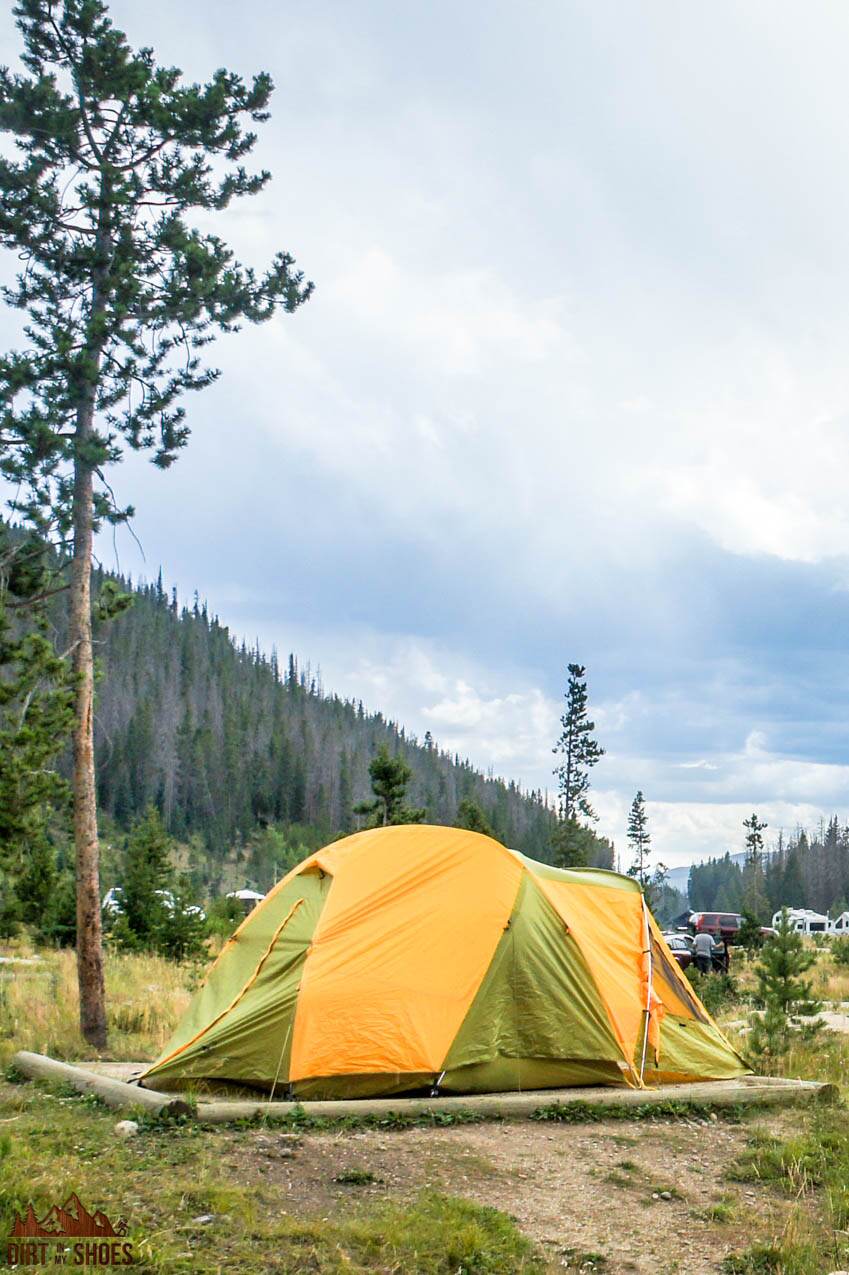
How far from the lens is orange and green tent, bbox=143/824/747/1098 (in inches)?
371

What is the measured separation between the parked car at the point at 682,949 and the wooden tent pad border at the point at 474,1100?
15389mm

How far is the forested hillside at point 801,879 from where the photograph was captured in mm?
100875

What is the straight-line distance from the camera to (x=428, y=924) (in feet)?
33.4

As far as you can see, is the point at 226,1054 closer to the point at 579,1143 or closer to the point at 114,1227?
the point at 579,1143

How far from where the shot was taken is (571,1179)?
24.0 feet

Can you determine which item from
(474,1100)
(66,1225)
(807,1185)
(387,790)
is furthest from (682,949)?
(66,1225)

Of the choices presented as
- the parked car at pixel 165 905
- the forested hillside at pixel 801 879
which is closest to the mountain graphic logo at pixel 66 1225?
the parked car at pixel 165 905

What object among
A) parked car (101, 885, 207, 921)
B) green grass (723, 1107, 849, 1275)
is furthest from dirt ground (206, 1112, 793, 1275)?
parked car (101, 885, 207, 921)

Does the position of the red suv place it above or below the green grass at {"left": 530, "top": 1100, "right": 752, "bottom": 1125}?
below

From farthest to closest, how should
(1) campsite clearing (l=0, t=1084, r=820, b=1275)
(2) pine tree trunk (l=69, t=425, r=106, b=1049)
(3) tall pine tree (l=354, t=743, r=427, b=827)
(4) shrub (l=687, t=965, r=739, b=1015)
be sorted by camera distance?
1. (3) tall pine tree (l=354, t=743, r=427, b=827)
2. (4) shrub (l=687, t=965, r=739, b=1015)
3. (2) pine tree trunk (l=69, t=425, r=106, b=1049)
4. (1) campsite clearing (l=0, t=1084, r=820, b=1275)

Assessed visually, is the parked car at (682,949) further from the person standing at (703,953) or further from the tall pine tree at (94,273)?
the tall pine tree at (94,273)

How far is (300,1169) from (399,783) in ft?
69.4

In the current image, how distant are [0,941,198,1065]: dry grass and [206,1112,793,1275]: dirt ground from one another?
6.30 meters

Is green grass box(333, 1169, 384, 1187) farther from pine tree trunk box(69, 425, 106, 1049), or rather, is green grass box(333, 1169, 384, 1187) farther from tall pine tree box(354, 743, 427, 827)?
tall pine tree box(354, 743, 427, 827)
